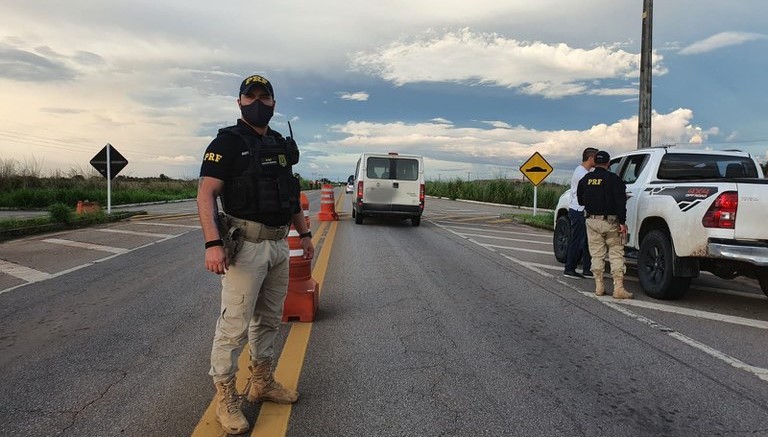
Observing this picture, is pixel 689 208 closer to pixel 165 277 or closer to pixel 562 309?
pixel 562 309

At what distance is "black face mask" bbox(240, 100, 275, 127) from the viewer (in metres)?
3.24

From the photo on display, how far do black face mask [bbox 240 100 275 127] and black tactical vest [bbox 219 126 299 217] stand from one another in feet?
0.28

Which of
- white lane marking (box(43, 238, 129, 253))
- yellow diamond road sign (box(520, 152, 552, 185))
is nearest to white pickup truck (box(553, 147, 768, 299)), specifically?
white lane marking (box(43, 238, 129, 253))

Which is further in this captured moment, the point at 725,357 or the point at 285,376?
the point at 725,357

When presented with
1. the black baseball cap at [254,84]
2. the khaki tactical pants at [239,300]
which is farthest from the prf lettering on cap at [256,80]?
the khaki tactical pants at [239,300]

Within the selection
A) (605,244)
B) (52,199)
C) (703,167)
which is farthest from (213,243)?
(52,199)

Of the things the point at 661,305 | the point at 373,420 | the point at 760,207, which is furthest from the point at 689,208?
the point at 373,420

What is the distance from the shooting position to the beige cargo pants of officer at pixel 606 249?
6883 mm

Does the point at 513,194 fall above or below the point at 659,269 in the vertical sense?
above

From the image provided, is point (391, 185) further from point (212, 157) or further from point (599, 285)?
point (212, 157)

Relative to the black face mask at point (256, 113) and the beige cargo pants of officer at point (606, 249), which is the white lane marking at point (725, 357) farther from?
the black face mask at point (256, 113)

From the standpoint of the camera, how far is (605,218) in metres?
7.04

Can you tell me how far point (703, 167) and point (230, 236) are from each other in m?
6.87

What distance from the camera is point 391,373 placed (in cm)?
400
